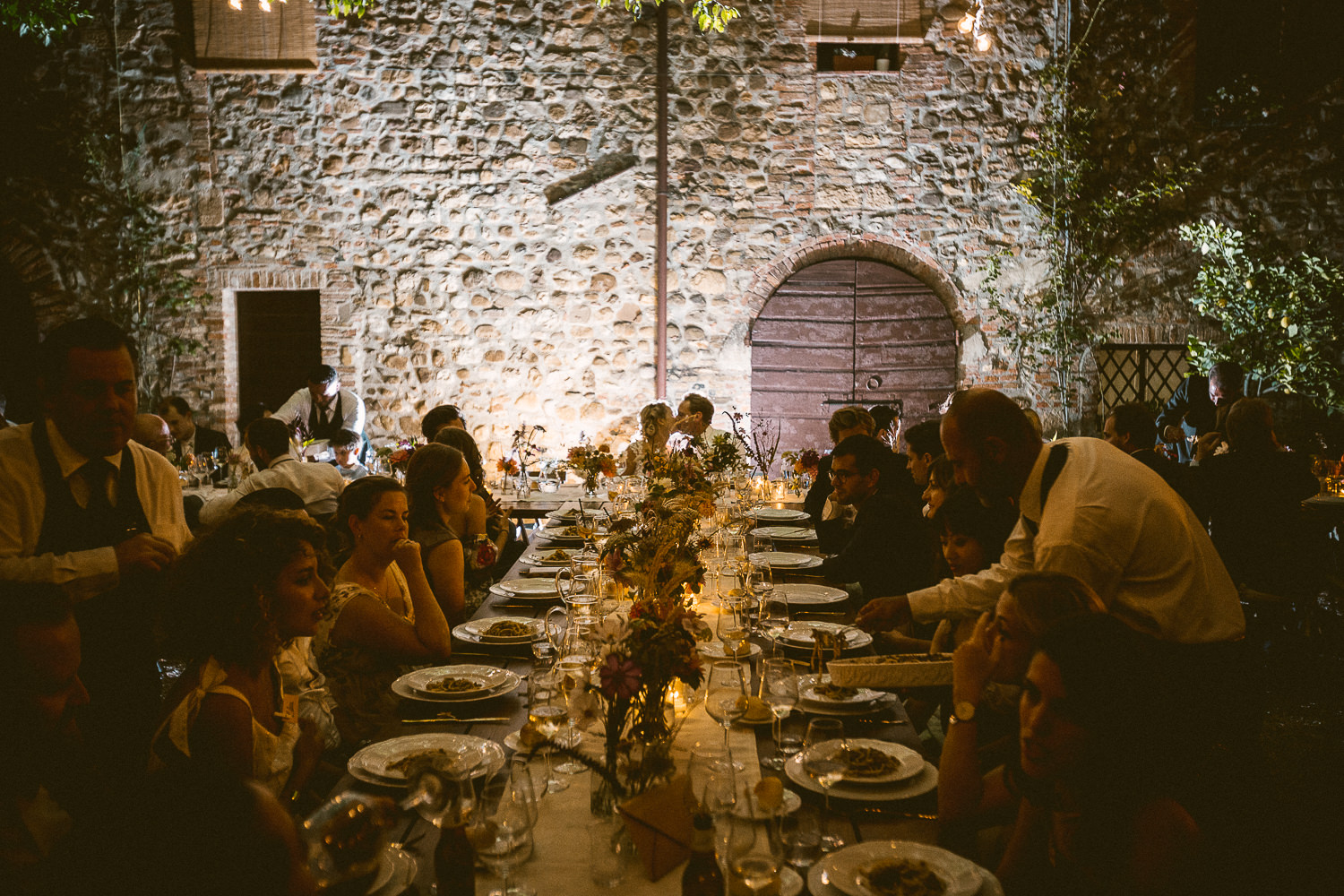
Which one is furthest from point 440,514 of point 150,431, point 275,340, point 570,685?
point 275,340

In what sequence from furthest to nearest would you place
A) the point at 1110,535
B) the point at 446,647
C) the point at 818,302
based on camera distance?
the point at 818,302, the point at 446,647, the point at 1110,535

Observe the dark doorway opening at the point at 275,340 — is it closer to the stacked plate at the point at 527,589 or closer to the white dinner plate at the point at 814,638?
the stacked plate at the point at 527,589

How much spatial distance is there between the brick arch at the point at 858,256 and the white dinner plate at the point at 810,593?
18.1ft

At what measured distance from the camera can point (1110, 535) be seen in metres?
2.43

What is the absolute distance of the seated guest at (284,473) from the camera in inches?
187

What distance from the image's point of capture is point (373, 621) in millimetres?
2678

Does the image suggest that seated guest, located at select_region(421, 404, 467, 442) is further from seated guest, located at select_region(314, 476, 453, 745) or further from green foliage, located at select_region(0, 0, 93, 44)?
green foliage, located at select_region(0, 0, 93, 44)

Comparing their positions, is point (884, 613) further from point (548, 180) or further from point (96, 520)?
point (548, 180)

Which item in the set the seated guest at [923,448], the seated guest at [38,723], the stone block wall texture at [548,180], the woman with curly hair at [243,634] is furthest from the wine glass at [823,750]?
the stone block wall texture at [548,180]

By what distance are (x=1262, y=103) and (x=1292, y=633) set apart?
531 centimetres

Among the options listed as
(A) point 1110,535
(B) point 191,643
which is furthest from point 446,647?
(A) point 1110,535

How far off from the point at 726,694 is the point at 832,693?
482 millimetres

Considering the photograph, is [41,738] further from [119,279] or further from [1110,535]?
[119,279]

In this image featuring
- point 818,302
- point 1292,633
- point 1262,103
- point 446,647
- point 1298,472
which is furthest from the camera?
point 818,302
